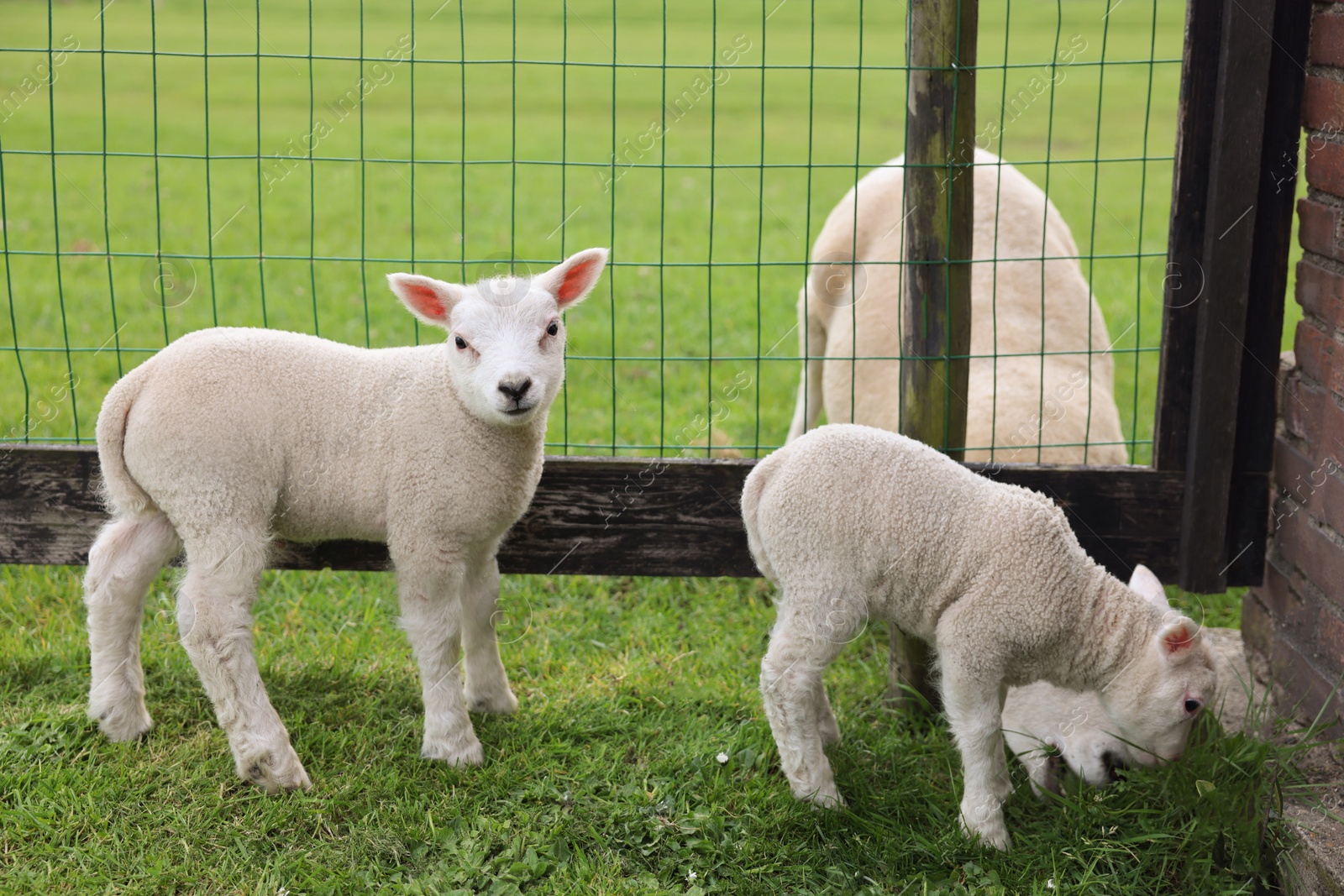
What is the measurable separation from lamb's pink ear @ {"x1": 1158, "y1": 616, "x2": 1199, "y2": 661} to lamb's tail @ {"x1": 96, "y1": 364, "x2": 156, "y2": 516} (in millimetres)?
3027

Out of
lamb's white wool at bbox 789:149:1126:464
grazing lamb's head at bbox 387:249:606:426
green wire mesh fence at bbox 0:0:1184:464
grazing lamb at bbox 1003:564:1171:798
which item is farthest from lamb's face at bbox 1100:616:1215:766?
Result: grazing lamb's head at bbox 387:249:606:426

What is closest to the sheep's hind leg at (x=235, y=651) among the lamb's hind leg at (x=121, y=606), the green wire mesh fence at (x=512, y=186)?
the lamb's hind leg at (x=121, y=606)

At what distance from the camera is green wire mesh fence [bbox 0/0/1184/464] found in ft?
18.0

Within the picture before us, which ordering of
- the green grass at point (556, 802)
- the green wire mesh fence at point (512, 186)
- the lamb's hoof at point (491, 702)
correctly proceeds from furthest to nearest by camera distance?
the green wire mesh fence at point (512, 186) → the lamb's hoof at point (491, 702) → the green grass at point (556, 802)

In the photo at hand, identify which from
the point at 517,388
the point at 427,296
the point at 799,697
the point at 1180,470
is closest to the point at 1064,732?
the point at 799,697

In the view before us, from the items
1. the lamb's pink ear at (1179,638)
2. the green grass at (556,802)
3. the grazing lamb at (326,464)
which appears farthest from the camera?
the grazing lamb at (326,464)

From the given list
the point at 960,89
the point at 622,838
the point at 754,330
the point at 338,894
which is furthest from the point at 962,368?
the point at 754,330

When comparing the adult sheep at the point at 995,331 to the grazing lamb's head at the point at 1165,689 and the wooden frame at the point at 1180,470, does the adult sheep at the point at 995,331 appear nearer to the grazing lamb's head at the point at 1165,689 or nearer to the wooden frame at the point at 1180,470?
the wooden frame at the point at 1180,470

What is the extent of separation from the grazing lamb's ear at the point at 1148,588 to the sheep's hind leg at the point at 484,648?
79.2 inches

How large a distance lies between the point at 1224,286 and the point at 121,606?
146 inches

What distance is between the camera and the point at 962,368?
4.13 m

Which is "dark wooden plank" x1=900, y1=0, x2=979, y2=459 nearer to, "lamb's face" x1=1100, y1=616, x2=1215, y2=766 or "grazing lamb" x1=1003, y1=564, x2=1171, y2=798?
"grazing lamb" x1=1003, y1=564, x2=1171, y2=798

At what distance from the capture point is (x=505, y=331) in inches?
139

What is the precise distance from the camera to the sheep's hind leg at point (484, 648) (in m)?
4.04
